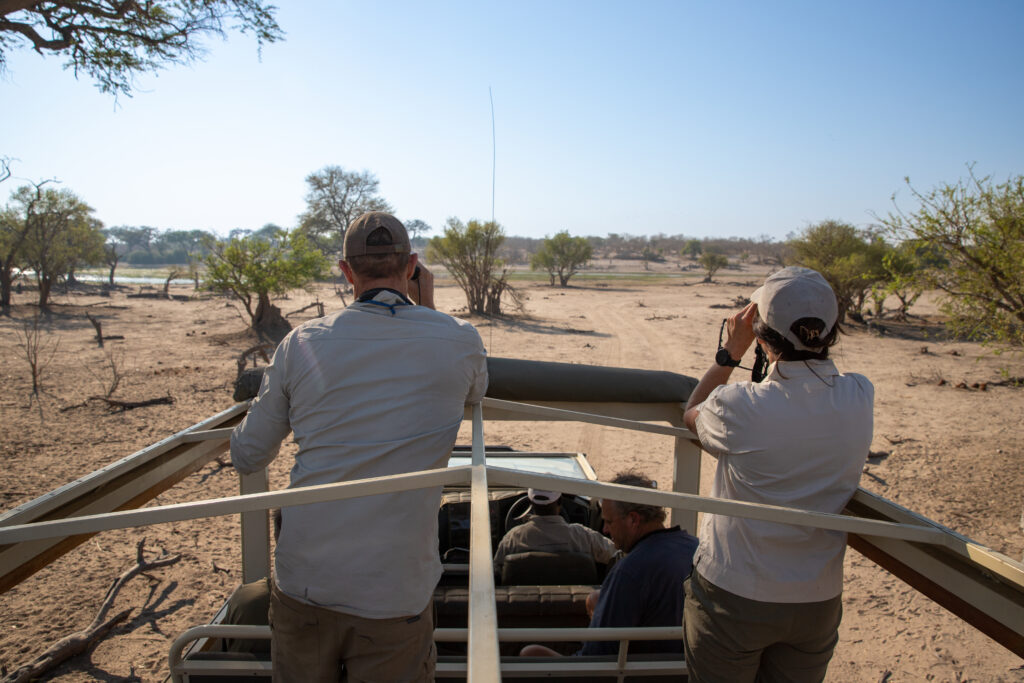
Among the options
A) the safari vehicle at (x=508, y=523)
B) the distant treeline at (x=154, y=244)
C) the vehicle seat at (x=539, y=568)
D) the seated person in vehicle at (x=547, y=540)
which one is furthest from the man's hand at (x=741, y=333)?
the distant treeline at (x=154, y=244)

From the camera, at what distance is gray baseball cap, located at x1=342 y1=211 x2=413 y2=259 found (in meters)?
1.68

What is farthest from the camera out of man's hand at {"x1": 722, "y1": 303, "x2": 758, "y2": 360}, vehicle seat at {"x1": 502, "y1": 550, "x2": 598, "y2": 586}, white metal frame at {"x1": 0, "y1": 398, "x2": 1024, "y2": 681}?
vehicle seat at {"x1": 502, "y1": 550, "x2": 598, "y2": 586}

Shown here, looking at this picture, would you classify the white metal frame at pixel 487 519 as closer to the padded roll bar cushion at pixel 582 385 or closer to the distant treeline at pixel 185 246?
the padded roll bar cushion at pixel 582 385

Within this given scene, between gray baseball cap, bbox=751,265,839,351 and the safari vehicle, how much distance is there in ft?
1.62

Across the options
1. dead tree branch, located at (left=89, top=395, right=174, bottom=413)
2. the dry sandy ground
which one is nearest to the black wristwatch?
the dry sandy ground

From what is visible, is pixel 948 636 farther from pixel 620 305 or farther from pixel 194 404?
pixel 620 305

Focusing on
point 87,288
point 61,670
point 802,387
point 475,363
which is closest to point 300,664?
point 475,363

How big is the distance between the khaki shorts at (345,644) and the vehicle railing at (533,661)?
0.60 meters

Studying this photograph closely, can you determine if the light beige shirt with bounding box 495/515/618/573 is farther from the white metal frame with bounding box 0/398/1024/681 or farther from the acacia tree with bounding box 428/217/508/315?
the acacia tree with bounding box 428/217/508/315

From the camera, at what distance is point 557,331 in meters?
20.4

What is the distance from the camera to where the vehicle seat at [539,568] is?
121 inches

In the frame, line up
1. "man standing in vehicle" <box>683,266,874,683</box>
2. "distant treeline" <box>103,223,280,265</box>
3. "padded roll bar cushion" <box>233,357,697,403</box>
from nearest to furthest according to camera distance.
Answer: "man standing in vehicle" <box>683,266,874,683</box>
"padded roll bar cushion" <box>233,357,697,403</box>
"distant treeline" <box>103,223,280,265</box>

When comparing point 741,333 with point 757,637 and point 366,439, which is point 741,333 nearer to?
point 757,637

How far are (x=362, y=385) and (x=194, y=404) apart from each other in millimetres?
10389
